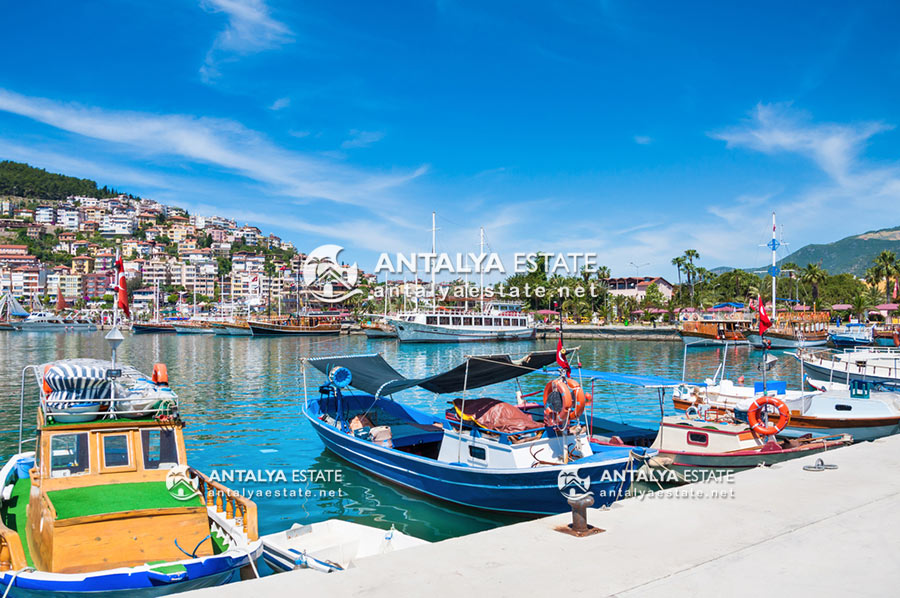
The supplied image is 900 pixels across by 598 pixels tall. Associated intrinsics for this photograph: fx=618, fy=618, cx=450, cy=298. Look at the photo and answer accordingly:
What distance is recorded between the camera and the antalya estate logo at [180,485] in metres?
9.38

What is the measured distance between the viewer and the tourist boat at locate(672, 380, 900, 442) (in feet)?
65.2

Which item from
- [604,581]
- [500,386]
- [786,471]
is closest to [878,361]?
[500,386]

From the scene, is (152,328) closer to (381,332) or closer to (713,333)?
(381,332)

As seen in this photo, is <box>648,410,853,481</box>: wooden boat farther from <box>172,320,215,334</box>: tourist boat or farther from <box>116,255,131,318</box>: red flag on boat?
<box>172,320,215,334</box>: tourist boat

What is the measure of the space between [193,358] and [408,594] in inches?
2330

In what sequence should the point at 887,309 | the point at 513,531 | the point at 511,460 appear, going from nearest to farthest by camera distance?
the point at 513,531, the point at 511,460, the point at 887,309

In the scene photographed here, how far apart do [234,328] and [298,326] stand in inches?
428

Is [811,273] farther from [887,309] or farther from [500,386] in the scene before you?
[500,386]

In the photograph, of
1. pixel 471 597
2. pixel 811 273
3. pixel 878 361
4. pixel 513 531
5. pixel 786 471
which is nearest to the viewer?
pixel 471 597

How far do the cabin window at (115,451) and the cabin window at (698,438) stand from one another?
522 inches

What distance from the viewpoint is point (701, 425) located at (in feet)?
53.6

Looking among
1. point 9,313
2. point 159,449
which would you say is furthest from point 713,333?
point 9,313

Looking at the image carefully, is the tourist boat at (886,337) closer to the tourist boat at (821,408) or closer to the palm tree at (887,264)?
the palm tree at (887,264)

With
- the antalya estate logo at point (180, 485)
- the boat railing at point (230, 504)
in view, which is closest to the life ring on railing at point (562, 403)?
the boat railing at point (230, 504)
